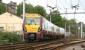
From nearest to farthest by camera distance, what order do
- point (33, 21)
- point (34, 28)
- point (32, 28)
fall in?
1. point (34, 28)
2. point (32, 28)
3. point (33, 21)

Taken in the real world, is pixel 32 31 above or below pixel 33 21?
below

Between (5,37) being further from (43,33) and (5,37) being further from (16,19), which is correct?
(16,19)

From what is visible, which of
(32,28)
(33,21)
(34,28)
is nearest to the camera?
(34,28)

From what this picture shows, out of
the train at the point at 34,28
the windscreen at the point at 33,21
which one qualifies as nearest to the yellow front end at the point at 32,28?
the train at the point at 34,28

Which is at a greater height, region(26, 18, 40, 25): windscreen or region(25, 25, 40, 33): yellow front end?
region(26, 18, 40, 25): windscreen

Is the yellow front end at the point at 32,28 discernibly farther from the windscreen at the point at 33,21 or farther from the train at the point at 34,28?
the windscreen at the point at 33,21

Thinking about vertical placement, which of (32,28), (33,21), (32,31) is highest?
(33,21)

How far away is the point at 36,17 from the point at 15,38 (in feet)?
20.4

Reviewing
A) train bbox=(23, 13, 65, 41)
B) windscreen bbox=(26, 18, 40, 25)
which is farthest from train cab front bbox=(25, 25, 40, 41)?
windscreen bbox=(26, 18, 40, 25)

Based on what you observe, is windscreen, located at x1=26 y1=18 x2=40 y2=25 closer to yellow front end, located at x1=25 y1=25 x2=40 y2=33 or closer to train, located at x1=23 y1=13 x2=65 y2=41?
train, located at x1=23 y1=13 x2=65 y2=41

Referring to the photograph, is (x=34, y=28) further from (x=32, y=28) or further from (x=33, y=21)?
(x=33, y=21)

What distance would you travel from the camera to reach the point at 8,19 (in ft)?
235

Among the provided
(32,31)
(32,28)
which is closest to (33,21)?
(32,28)

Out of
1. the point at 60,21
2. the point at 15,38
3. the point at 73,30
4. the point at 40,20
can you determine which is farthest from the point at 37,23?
the point at 73,30
